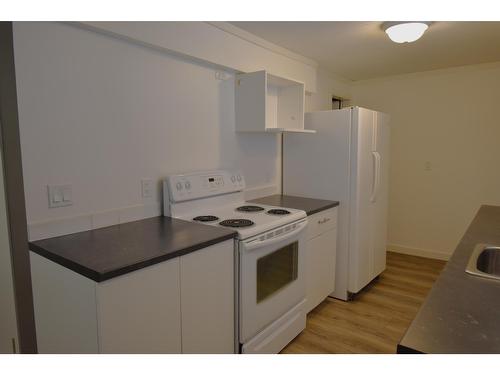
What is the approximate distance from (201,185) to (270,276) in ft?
2.44

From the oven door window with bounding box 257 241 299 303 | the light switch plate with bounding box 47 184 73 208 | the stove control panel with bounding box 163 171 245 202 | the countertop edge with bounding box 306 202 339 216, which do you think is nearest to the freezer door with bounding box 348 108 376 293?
the countertop edge with bounding box 306 202 339 216

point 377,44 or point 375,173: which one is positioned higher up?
point 377,44

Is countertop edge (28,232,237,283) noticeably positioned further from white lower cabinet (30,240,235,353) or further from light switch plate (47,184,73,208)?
light switch plate (47,184,73,208)

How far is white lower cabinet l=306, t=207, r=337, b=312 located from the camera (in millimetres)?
2533

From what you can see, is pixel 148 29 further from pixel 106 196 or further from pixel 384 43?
pixel 384 43

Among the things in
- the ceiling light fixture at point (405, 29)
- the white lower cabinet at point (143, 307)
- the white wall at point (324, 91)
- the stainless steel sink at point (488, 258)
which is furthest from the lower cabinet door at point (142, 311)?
the white wall at point (324, 91)

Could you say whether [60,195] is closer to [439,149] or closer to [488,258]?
[488,258]

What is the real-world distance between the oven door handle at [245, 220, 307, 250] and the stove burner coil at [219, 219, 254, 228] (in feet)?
0.40

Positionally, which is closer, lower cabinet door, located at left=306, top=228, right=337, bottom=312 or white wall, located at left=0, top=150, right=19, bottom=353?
white wall, located at left=0, top=150, right=19, bottom=353

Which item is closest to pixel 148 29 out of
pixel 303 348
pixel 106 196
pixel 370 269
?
pixel 106 196

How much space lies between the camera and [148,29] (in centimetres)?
190

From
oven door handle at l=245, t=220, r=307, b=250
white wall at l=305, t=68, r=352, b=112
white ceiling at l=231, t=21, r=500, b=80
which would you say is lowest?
oven door handle at l=245, t=220, r=307, b=250

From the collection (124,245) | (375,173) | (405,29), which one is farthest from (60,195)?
(375,173)

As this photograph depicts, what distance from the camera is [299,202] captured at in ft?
9.12
